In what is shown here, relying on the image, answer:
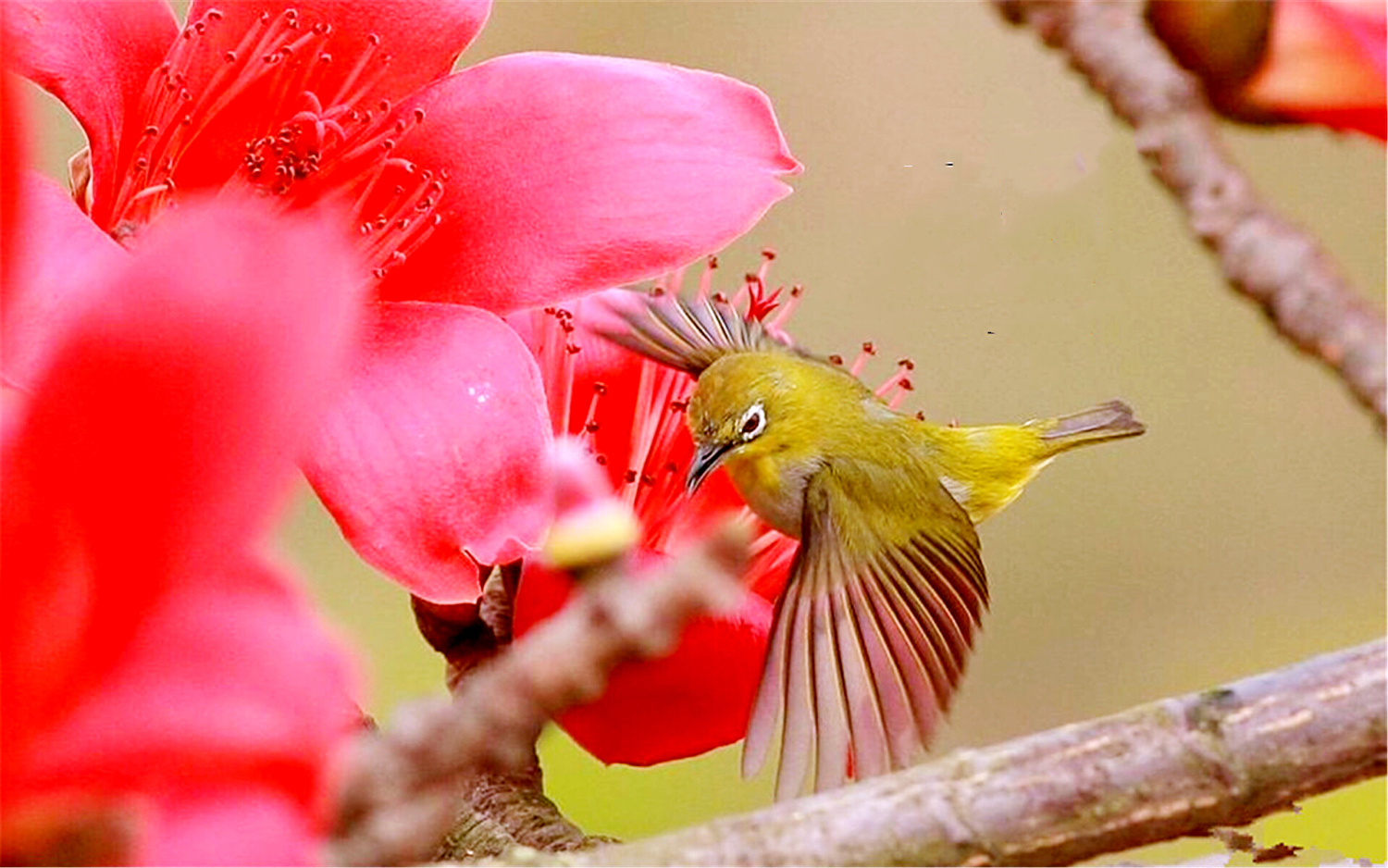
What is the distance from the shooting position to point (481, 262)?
38 centimetres

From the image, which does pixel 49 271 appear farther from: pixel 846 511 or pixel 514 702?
pixel 846 511

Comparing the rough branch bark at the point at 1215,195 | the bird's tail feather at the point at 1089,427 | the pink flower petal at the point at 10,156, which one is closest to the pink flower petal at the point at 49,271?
the pink flower petal at the point at 10,156

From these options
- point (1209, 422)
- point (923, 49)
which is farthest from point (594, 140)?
point (1209, 422)

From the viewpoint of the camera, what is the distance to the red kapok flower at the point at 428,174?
0.34 m

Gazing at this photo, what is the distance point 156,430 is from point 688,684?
0.78 ft

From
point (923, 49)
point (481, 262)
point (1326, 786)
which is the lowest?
point (1326, 786)

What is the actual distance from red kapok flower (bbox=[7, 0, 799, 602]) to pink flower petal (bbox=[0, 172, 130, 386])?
0.05 metres

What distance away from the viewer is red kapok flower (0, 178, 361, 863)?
14 centimetres

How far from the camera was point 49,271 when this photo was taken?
0.27 m

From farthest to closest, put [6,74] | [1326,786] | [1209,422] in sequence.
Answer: [1209,422] < [1326,786] < [6,74]

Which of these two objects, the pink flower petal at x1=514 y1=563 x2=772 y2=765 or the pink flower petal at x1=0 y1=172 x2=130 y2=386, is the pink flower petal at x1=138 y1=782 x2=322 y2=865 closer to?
the pink flower petal at x1=0 y1=172 x2=130 y2=386

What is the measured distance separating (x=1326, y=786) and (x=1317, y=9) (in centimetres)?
16

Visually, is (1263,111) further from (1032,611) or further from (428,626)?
(1032,611)

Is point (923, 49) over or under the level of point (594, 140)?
over
